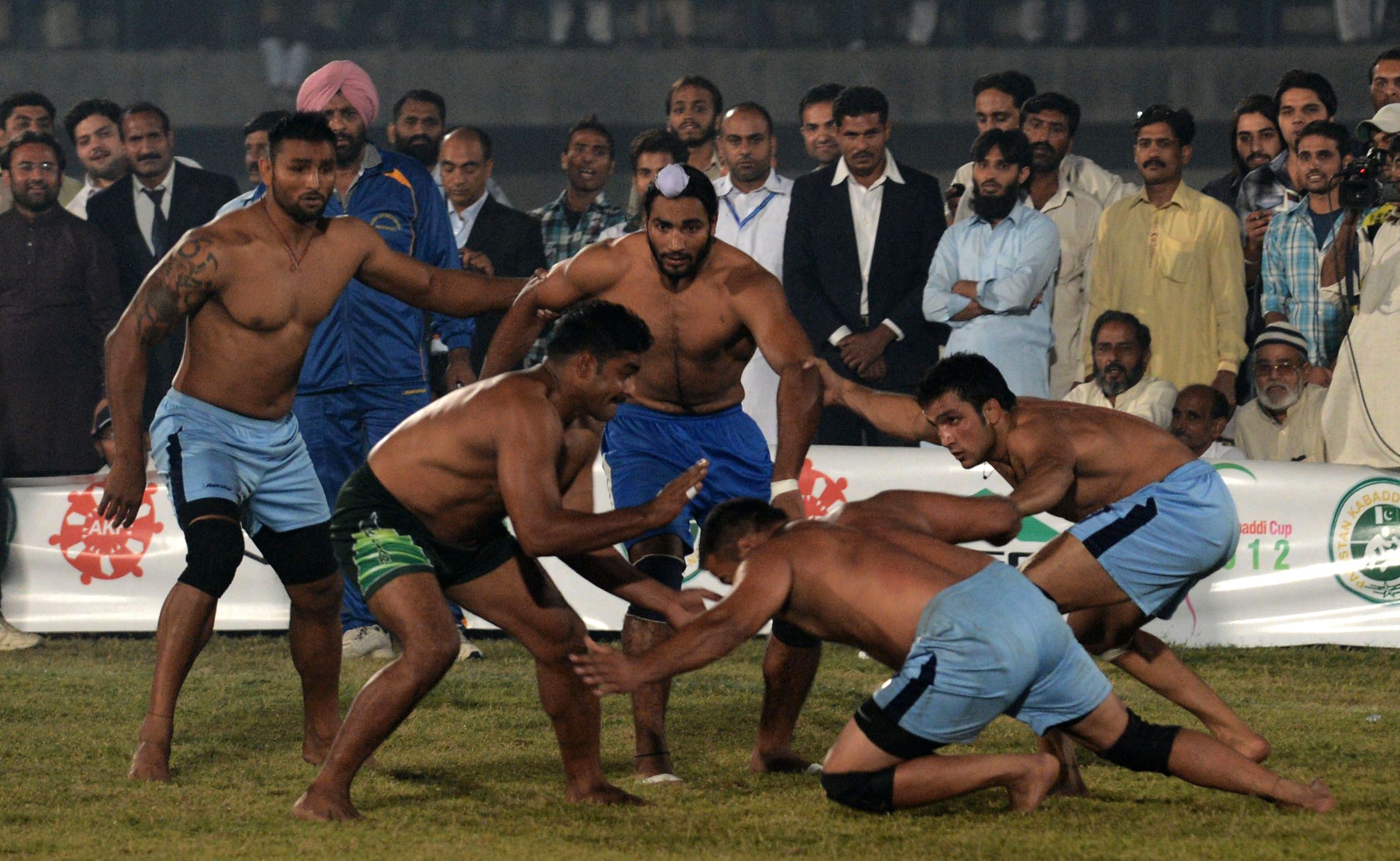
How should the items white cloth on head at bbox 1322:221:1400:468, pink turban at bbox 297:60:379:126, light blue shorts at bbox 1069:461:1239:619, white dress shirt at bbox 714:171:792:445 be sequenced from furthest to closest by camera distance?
white dress shirt at bbox 714:171:792:445 < white cloth on head at bbox 1322:221:1400:468 < pink turban at bbox 297:60:379:126 < light blue shorts at bbox 1069:461:1239:619

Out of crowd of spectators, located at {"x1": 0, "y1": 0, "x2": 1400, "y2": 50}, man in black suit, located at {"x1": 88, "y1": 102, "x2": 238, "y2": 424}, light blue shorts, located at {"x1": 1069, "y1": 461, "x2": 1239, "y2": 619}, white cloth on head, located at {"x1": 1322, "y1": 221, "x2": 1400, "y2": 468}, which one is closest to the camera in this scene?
light blue shorts, located at {"x1": 1069, "y1": 461, "x2": 1239, "y2": 619}

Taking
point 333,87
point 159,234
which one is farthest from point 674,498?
point 159,234

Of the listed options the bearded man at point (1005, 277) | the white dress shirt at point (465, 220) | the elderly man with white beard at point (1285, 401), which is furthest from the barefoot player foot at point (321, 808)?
the elderly man with white beard at point (1285, 401)

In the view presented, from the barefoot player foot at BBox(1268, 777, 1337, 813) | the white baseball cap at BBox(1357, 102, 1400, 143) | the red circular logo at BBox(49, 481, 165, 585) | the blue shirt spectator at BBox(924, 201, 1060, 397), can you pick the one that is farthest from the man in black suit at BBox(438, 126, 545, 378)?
the barefoot player foot at BBox(1268, 777, 1337, 813)

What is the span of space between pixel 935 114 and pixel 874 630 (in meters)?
19.1

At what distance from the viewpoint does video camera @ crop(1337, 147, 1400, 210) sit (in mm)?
8766

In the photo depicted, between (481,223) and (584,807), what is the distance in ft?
17.2

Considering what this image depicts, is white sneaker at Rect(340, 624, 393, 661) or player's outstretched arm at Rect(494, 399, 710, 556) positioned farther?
white sneaker at Rect(340, 624, 393, 661)

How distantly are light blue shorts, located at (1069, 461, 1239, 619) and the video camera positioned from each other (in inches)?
130

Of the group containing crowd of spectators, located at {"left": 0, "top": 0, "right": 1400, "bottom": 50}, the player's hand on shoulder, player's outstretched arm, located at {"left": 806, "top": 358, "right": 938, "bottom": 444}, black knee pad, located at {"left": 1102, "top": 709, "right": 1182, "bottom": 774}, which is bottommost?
black knee pad, located at {"left": 1102, "top": 709, "right": 1182, "bottom": 774}

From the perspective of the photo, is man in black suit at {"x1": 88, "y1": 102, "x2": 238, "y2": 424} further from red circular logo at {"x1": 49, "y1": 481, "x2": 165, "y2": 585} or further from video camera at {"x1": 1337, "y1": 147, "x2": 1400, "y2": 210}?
video camera at {"x1": 1337, "y1": 147, "x2": 1400, "y2": 210}

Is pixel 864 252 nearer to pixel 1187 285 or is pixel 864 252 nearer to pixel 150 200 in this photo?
pixel 1187 285

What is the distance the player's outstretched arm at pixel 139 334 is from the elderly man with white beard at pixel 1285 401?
5.60 meters

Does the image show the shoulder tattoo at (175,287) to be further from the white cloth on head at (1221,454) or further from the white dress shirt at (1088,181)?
the white cloth on head at (1221,454)
